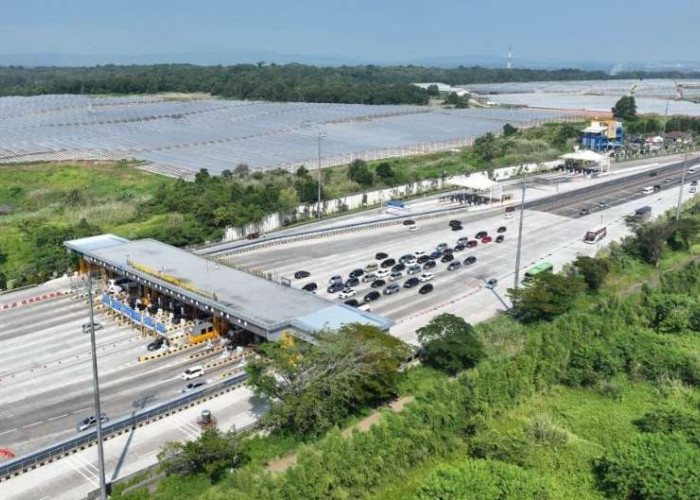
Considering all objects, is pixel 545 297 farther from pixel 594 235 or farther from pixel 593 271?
pixel 594 235

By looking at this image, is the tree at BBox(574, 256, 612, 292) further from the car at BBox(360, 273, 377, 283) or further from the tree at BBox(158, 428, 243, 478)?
the tree at BBox(158, 428, 243, 478)

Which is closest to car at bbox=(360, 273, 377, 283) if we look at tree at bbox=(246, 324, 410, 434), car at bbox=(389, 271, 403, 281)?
car at bbox=(389, 271, 403, 281)

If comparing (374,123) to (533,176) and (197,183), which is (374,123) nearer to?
(533,176)

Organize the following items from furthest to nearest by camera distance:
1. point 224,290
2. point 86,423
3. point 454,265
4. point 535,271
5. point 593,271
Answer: point 454,265, point 535,271, point 593,271, point 224,290, point 86,423

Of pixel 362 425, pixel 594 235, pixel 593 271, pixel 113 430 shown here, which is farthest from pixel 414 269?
pixel 113 430

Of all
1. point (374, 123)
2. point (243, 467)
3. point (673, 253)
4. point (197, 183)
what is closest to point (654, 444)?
point (243, 467)

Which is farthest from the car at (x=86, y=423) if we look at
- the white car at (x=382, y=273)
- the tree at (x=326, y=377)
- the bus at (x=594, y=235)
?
the bus at (x=594, y=235)
